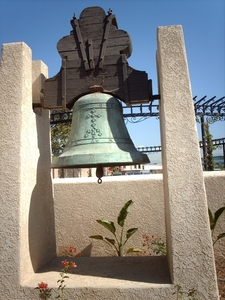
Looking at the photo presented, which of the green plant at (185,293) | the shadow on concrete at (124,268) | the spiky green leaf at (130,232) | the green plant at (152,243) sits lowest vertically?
the green plant at (152,243)

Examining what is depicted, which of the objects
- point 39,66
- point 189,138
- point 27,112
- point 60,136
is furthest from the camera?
point 60,136

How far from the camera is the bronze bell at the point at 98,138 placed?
2.10 metres

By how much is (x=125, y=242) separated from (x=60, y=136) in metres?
9.22

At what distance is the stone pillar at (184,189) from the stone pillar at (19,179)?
1.10 metres

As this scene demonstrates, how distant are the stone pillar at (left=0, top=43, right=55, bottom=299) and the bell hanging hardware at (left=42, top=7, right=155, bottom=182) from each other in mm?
259

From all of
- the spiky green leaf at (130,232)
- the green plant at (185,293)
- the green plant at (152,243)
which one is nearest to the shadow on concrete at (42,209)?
the spiky green leaf at (130,232)

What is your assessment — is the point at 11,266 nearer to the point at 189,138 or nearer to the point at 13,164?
the point at 13,164

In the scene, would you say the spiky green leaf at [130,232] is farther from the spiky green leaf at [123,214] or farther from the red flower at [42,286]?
the red flower at [42,286]

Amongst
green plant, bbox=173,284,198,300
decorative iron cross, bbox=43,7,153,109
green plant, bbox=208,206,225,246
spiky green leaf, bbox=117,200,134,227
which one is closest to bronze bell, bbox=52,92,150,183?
decorative iron cross, bbox=43,7,153,109

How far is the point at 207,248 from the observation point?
1.91 metres

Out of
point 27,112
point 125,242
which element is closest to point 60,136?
point 125,242

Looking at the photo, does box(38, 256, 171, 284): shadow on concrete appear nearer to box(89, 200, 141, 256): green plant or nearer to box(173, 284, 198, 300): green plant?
box(173, 284, 198, 300): green plant

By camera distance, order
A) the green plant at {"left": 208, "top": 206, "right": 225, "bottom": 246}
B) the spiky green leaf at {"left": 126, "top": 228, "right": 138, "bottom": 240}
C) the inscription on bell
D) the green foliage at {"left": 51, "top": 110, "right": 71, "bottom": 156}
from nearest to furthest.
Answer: the inscription on bell, the green plant at {"left": 208, "top": 206, "right": 225, "bottom": 246}, the spiky green leaf at {"left": 126, "top": 228, "right": 138, "bottom": 240}, the green foliage at {"left": 51, "top": 110, "right": 71, "bottom": 156}

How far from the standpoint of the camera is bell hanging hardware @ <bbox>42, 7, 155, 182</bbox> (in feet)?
7.67
